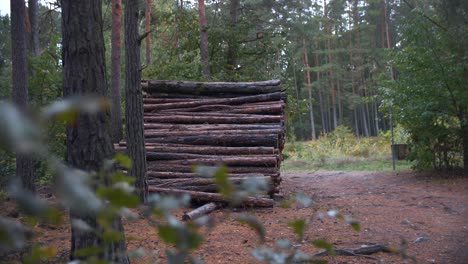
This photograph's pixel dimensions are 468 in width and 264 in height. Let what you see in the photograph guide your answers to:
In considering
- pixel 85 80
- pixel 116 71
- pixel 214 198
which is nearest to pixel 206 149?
pixel 214 198

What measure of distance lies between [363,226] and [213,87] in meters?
5.32

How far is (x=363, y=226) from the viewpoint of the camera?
24.9ft

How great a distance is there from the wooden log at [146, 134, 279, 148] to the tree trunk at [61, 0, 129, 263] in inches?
228

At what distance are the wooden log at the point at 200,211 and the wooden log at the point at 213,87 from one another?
147 inches

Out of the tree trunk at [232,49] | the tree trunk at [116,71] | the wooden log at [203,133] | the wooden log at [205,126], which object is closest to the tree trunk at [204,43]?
the tree trunk at [232,49]

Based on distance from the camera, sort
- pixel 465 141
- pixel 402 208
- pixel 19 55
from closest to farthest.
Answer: pixel 19 55
pixel 402 208
pixel 465 141

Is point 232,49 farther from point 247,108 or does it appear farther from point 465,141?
point 465,141

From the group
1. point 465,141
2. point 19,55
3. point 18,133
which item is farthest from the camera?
point 465,141

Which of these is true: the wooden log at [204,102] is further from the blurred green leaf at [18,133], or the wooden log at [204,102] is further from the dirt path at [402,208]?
the blurred green leaf at [18,133]

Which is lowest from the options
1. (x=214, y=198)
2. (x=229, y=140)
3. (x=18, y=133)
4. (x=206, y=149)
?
(x=214, y=198)

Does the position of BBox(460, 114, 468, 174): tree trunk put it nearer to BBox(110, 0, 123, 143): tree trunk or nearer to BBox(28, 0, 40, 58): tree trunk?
BBox(110, 0, 123, 143): tree trunk

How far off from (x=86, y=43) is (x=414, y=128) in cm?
1165

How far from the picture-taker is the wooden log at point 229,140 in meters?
9.62

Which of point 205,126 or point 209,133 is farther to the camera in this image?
point 205,126
